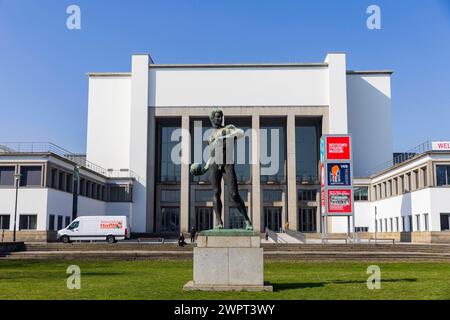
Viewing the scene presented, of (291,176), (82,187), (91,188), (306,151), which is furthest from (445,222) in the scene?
(91,188)

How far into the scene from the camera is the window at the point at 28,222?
46.4m

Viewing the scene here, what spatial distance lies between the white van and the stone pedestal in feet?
115

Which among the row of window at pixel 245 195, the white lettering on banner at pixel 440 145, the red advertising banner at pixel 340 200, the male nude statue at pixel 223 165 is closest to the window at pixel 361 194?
the row of window at pixel 245 195

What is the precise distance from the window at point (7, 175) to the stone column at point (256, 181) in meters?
30.5

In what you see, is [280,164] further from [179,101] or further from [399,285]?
[399,285]

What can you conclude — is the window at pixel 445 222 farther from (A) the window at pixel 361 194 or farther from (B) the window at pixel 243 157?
(B) the window at pixel 243 157

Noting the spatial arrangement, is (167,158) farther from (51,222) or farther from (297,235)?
(51,222)

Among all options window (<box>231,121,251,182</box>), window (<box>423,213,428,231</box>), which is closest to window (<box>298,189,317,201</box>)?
window (<box>231,121,251,182</box>)

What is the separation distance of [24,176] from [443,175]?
37.5 m

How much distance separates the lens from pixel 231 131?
1583 centimetres

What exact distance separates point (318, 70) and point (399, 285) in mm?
54958

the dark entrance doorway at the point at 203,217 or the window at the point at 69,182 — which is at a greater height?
the window at the point at 69,182
